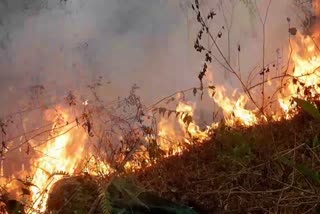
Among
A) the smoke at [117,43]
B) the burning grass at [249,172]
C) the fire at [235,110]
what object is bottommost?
the burning grass at [249,172]

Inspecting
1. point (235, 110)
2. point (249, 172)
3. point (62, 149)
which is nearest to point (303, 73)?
point (235, 110)

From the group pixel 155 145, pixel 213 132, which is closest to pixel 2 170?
pixel 155 145

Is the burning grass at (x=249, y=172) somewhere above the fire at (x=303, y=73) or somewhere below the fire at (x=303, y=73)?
below

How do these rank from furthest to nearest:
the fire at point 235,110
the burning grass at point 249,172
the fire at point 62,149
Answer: the fire at point 235,110
the fire at point 62,149
the burning grass at point 249,172

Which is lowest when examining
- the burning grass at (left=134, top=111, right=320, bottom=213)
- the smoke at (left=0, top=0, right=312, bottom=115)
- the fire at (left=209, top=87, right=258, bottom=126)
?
the burning grass at (left=134, top=111, right=320, bottom=213)

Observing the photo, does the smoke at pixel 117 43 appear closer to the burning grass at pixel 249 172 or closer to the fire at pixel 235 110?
the fire at pixel 235 110

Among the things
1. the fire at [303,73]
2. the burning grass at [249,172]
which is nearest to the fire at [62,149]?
the burning grass at [249,172]

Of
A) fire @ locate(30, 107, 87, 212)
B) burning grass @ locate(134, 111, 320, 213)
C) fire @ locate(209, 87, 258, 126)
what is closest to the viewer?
burning grass @ locate(134, 111, 320, 213)

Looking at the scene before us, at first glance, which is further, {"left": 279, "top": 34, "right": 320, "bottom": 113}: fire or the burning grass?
{"left": 279, "top": 34, "right": 320, "bottom": 113}: fire

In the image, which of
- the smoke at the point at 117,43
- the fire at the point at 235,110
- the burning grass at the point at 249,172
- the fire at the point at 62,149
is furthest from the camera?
the smoke at the point at 117,43

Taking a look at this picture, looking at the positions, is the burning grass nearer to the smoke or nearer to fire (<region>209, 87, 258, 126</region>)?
fire (<region>209, 87, 258, 126</region>)

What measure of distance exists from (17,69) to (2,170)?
126 centimetres

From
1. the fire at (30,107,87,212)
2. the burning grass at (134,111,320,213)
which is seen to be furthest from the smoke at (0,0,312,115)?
the burning grass at (134,111,320,213)

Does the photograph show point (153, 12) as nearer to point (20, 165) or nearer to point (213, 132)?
point (213, 132)
